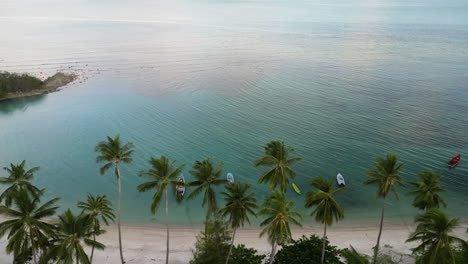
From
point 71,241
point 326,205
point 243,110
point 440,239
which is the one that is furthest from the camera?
point 243,110

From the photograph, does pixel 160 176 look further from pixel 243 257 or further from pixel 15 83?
pixel 15 83

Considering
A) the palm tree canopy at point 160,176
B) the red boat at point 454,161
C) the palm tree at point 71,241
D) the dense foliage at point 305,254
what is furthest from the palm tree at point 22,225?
the red boat at point 454,161

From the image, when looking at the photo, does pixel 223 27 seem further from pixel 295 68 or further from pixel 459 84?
pixel 459 84

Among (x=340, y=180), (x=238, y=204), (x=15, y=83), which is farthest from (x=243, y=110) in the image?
(x=15, y=83)

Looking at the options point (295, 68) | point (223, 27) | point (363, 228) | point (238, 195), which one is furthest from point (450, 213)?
point (223, 27)

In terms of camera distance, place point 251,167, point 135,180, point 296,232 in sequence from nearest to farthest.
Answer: point 296,232 < point 135,180 < point 251,167

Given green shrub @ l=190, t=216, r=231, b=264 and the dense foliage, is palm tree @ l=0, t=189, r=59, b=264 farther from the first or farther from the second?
the dense foliage

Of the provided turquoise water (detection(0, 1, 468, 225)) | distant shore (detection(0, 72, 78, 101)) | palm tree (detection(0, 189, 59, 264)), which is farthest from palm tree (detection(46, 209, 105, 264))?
distant shore (detection(0, 72, 78, 101))
